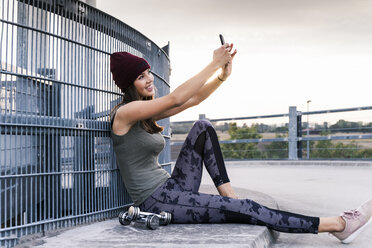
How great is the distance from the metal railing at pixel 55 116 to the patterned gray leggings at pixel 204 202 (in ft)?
1.52

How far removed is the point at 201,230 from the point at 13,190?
1.07m

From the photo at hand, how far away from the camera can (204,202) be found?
2.49m

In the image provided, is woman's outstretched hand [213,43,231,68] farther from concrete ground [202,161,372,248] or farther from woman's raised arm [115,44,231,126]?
concrete ground [202,161,372,248]

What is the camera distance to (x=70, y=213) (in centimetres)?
261

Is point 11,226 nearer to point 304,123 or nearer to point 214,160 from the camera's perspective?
point 214,160

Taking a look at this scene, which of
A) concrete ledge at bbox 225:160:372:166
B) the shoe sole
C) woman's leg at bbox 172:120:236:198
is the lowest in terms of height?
concrete ledge at bbox 225:160:372:166

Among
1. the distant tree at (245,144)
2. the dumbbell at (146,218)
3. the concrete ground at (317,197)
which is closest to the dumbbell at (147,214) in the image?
the dumbbell at (146,218)

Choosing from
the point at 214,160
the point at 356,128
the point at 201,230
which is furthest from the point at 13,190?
the point at 356,128

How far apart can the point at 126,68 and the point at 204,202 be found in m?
0.98

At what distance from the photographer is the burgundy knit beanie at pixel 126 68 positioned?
2.63m

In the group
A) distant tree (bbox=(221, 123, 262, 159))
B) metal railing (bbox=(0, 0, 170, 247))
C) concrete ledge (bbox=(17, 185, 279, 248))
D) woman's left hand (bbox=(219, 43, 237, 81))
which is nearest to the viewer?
concrete ledge (bbox=(17, 185, 279, 248))

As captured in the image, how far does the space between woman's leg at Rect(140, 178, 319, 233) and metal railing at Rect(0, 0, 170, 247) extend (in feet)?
1.55

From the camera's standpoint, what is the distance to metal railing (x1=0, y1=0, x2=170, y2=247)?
223cm

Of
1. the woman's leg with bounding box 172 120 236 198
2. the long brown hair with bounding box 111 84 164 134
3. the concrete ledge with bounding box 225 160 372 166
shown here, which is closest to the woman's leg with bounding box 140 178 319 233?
the woman's leg with bounding box 172 120 236 198
